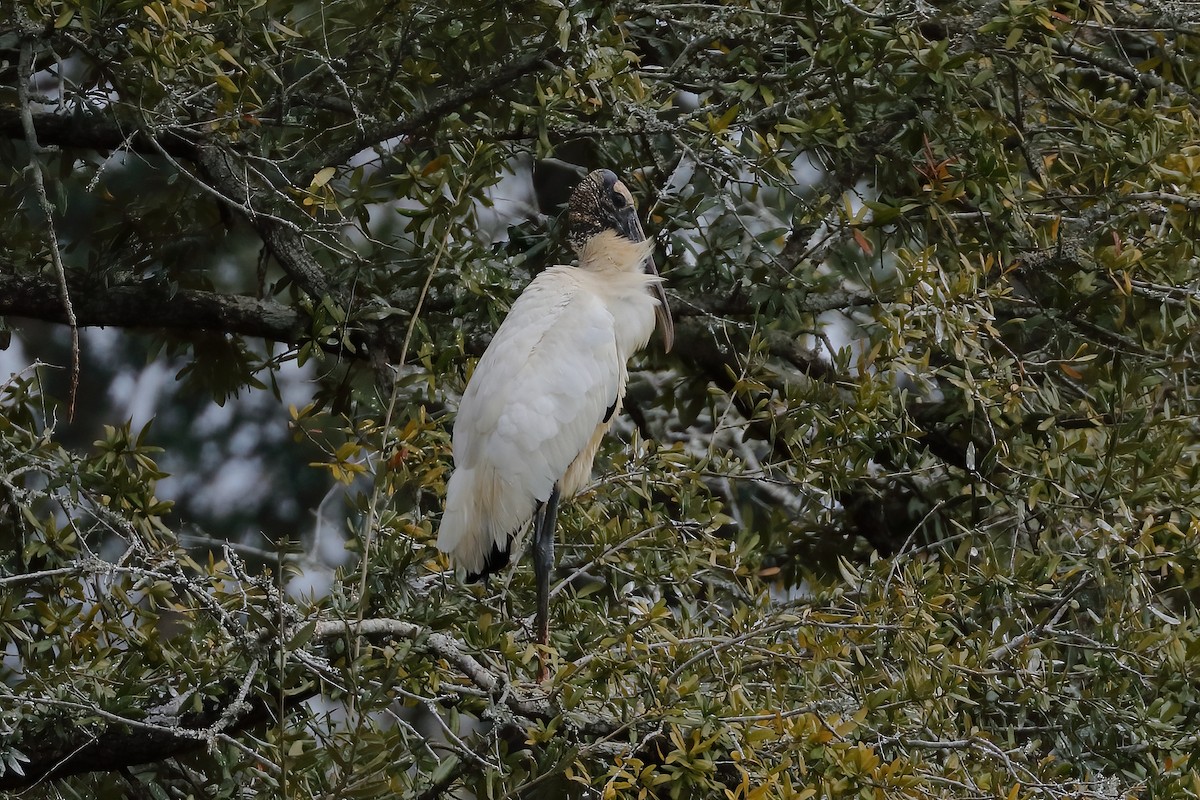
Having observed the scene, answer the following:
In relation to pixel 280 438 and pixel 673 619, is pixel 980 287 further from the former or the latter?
pixel 280 438

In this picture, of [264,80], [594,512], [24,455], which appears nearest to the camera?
[24,455]

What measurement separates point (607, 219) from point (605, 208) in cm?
3

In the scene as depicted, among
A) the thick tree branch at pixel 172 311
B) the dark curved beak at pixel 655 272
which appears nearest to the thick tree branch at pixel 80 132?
the thick tree branch at pixel 172 311

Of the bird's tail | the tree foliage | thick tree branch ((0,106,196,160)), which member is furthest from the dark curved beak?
thick tree branch ((0,106,196,160))

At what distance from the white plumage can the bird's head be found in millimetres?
142

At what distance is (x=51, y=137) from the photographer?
12.0ft

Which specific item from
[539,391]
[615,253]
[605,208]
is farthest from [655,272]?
[539,391]

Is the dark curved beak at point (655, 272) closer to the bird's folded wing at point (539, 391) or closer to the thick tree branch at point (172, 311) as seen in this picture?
the bird's folded wing at point (539, 391)

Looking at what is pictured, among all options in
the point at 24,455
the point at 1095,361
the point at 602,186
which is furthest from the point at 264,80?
the point at 1095,361

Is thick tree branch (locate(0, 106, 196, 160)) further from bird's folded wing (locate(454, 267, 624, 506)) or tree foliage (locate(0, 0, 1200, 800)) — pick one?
bird's folded wing (locate(454, 267, 624, 506))

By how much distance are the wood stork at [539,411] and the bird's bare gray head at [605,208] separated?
0.21m

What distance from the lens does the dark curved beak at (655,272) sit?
348cm

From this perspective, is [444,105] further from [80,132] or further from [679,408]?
[679,408]

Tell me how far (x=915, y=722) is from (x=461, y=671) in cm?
84
